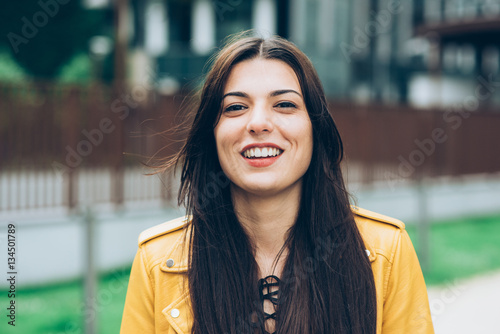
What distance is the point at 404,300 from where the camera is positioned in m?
2.01

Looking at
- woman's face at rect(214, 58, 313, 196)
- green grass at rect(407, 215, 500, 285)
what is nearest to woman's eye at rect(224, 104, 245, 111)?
woman's face at rect(214, 58, 313, 196)

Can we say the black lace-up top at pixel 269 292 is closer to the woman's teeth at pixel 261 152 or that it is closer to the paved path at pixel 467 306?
the woman's teeth at pixel 261 152

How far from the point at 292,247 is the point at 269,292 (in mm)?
183

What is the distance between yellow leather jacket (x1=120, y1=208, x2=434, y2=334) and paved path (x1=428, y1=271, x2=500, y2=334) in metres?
3.39

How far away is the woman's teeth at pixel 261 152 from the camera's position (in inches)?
77.5

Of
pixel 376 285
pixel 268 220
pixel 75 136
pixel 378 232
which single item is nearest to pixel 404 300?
pixel 376 285

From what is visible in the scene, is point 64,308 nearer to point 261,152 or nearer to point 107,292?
point 107,292

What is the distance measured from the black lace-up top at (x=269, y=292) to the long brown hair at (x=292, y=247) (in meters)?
0.03

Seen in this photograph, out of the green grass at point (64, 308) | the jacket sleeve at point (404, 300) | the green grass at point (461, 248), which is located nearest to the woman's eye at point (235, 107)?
the jacket sleeve at point (404, 300)

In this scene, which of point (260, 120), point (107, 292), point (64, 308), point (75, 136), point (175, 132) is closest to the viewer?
point (260, 120)

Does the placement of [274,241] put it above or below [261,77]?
below

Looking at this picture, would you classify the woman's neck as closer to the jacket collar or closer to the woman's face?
the woman's face

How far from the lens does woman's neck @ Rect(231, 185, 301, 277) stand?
6.93ft

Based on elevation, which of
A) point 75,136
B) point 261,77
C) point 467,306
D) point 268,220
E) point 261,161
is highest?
point 75,136
